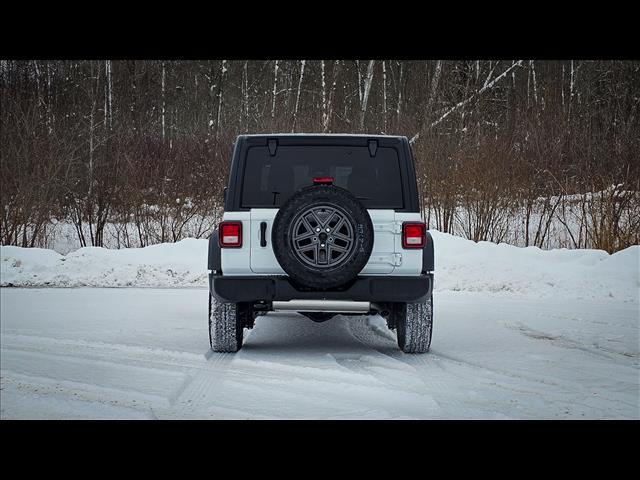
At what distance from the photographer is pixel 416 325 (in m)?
6.90

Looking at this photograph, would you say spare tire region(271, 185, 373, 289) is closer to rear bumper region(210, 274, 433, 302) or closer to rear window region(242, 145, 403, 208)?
rear bumper region(210, 274, 433, 302)

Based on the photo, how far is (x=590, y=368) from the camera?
6547 mm

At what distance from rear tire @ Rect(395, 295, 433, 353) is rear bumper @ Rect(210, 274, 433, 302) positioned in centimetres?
46

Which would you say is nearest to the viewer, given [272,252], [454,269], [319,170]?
[272,252]

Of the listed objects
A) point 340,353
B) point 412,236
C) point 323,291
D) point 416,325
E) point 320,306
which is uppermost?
point 412,236

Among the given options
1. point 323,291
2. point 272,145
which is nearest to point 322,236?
point 323,291

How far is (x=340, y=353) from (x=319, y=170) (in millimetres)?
1734

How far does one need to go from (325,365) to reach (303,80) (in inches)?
818

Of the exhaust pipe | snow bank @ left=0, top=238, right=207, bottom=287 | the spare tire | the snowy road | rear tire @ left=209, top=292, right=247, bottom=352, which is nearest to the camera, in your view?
the snowy road

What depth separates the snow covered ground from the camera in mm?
5105

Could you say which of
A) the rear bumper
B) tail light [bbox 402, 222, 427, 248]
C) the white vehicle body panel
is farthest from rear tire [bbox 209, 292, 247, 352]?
tail light [bbox 402, 222, 427, 248]

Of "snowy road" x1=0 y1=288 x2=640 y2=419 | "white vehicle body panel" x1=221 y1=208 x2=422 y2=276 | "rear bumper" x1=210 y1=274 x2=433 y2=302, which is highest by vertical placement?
"white vehicle body panel" x1=221 y1=208 x2=422 y2=276

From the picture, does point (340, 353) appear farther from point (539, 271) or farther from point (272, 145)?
point (539, 271)
